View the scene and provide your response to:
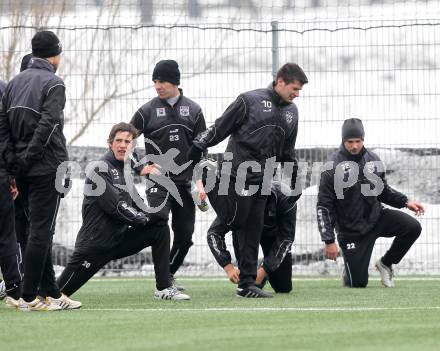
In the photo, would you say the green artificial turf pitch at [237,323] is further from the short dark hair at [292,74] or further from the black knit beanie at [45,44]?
the black knit beanie at [45,44]

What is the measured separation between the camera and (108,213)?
10.3 meters

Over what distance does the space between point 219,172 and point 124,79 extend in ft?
13.9

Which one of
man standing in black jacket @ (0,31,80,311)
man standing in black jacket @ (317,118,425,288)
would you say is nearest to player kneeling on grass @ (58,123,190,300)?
man standing in black jacket @ (0,31,80,311)

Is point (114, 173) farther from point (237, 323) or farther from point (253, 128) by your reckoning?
point (237, 323)

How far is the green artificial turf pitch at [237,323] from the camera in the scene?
7.05m

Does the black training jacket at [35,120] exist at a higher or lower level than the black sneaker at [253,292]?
higher

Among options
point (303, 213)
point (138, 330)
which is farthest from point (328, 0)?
point (138, 330)

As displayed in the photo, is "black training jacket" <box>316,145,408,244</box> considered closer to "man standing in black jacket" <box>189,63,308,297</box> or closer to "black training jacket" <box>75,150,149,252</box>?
"man standing in black jacket" <box>189,63,308,297</box>

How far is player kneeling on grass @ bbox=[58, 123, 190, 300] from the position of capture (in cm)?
1023

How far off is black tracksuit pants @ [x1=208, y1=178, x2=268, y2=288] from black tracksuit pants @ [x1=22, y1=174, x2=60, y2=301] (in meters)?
1.83

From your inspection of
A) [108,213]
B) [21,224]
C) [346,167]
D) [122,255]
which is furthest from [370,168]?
[21,224]

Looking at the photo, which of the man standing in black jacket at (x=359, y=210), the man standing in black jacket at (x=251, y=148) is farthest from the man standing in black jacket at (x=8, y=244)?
the man standing in black jacket at (x=359, y=210)

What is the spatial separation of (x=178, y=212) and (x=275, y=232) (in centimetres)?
107

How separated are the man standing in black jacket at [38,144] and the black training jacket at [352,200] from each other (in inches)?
145
